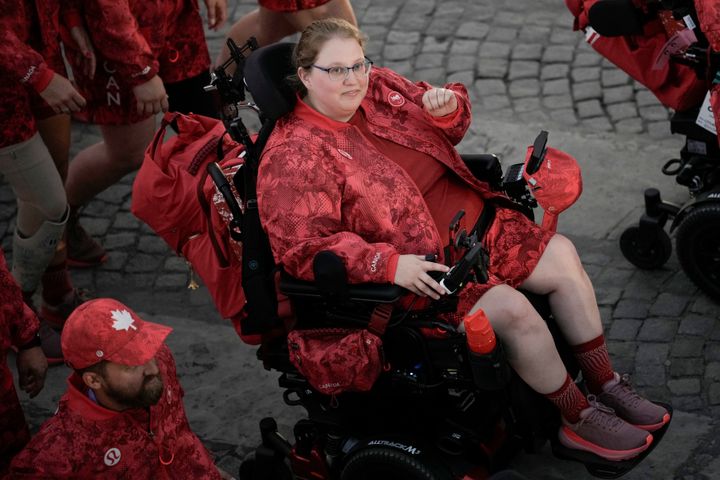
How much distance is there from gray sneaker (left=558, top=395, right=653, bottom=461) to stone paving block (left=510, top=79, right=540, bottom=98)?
10.5ft

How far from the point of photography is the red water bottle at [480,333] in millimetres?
3402

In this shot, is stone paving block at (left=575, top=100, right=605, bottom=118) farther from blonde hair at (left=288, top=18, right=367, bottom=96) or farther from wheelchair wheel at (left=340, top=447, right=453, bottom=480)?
wheelchair wheel at (left=340, top=447, right=453, bottom=480)

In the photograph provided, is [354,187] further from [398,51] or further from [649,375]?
[398,51]

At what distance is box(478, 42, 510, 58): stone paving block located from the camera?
7051 mm

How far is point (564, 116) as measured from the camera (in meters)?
6.46

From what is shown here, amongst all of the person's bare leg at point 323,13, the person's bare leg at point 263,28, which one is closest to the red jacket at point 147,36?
the person's bare leg at point 263,28

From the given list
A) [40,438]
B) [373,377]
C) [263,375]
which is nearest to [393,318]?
[373,377]

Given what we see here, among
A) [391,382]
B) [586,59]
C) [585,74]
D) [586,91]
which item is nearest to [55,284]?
[391,382]

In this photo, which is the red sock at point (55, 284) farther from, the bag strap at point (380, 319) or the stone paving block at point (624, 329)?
the stone paving block at point (624, 329)

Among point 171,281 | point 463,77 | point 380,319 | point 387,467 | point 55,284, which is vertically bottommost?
point 171,281

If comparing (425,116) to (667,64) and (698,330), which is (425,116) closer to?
(667,64)

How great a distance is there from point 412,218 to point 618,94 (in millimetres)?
3056

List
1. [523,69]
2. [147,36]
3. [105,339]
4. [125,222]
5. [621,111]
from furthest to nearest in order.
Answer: [523,69], [621,111], [125,222], [147,36], [105,339]

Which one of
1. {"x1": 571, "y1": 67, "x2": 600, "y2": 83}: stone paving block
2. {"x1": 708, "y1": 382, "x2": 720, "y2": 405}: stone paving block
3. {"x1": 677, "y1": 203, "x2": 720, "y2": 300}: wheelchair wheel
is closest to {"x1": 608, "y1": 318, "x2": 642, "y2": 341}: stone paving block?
{"x1": 677, "y1": 203, "x2": 720, "y2": 300}: wheelchair wheel
